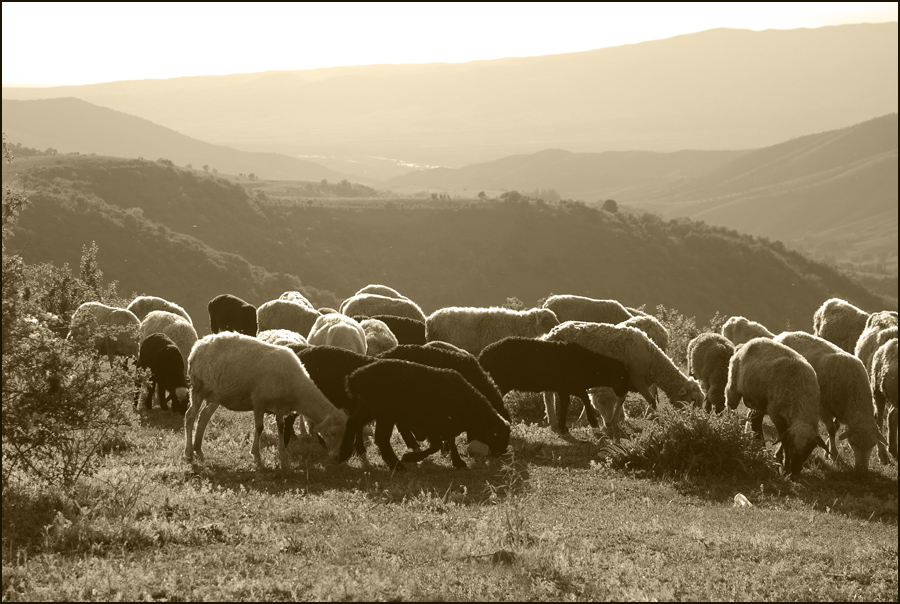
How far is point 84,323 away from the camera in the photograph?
10617 millimetres

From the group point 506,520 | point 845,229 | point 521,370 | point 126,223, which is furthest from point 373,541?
point 845,229

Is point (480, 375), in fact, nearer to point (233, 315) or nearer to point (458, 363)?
point (458, 363)

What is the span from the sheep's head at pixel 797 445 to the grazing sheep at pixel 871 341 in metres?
4.56

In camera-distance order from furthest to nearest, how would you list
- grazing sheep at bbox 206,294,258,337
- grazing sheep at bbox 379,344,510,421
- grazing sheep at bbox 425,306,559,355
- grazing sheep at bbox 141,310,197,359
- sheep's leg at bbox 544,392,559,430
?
grazing sheep at bbox 206,294,258,337 < grazing sheep at bbox 425,306,559,355 < grazing sheep at bbox 141,310,197,359 < sheep's leg at bbox 544,392,559,430 < grazing sheep at bbox 379,344,510,421

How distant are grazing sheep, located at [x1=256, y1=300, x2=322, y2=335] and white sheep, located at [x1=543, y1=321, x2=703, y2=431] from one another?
23.4 ft

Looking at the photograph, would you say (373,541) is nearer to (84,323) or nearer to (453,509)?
(453,509)

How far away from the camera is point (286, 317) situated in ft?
69.9

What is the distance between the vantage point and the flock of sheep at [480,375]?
12.8 meters

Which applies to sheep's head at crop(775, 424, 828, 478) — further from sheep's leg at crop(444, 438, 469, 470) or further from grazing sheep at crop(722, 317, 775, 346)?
grazing sheep at crop(722, 317, 775, 346)

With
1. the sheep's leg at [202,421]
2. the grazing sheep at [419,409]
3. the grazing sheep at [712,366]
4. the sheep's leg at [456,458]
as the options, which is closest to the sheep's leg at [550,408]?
the grazing sheep at [712,366]

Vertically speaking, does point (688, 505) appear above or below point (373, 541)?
below

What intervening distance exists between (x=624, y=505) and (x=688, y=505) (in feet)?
2.78

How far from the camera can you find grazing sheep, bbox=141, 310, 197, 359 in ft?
61.1

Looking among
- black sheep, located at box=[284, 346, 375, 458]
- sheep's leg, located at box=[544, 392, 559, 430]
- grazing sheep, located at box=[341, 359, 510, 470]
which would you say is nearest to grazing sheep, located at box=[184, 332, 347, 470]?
grazing sheep, located at box=[341, 359, 510, 470]
